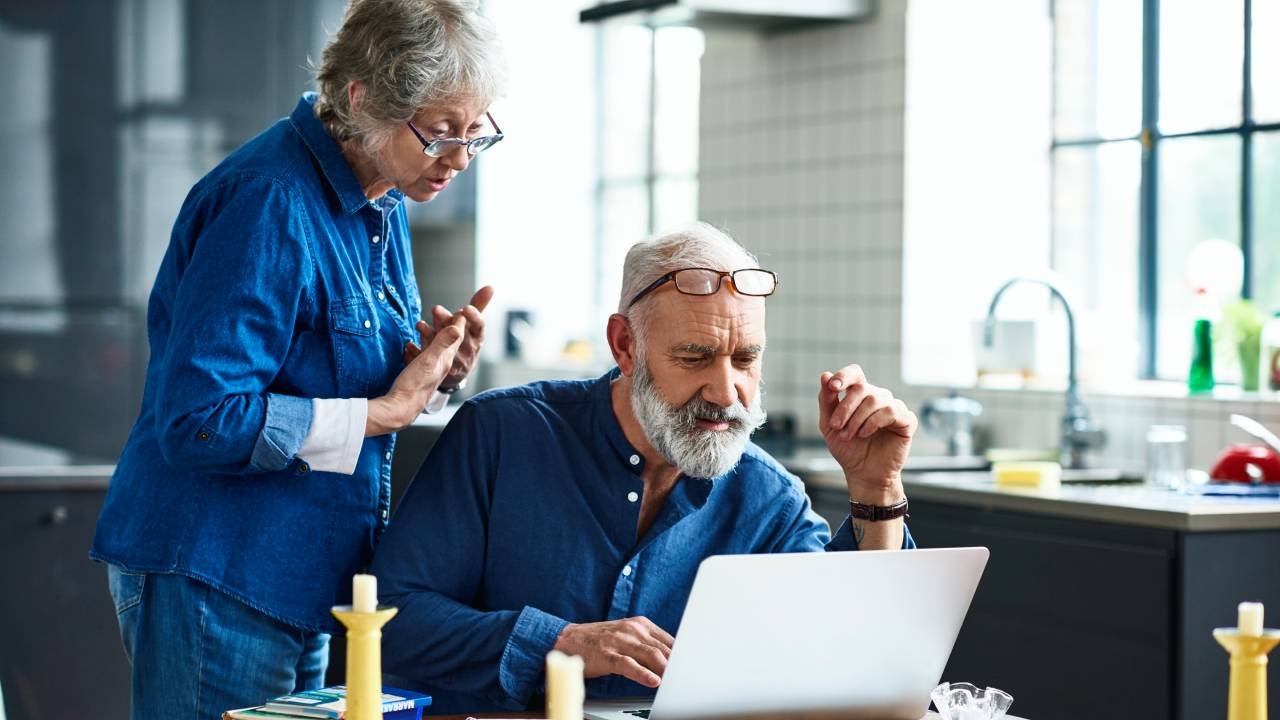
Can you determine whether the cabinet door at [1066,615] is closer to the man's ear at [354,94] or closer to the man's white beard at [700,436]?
the man's white beard at [700,436]

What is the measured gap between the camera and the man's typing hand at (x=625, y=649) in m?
1.69

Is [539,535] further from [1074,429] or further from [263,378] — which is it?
[1074,429]

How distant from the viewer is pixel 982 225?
4.63m

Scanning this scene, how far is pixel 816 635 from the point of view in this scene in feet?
4.95

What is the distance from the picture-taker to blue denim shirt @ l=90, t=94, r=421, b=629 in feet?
5.95

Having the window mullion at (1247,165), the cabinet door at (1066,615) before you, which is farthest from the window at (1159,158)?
the cabinet door at (1066,615)

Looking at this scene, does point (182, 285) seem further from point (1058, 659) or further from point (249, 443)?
point (1058, 659)

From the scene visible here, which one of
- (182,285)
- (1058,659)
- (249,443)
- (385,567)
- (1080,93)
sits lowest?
(1058,659)

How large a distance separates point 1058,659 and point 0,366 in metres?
2.87

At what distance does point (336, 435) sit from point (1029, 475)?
6.22ft

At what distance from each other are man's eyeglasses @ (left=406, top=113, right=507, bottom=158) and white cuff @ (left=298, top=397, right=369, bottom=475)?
0.32 metres

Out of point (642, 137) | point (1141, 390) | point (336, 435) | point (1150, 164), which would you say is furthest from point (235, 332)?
point (642, 137)

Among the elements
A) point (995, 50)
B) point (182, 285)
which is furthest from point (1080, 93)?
point (182, 285)

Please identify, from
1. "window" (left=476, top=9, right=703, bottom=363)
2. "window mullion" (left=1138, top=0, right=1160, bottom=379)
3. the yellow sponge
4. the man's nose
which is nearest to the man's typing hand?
the man's nose
